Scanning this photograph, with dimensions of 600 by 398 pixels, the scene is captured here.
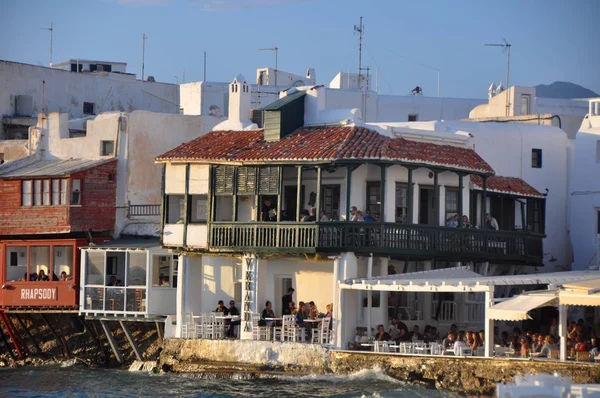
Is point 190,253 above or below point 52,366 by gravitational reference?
above

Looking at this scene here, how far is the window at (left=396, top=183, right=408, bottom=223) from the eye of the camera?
42625 mm

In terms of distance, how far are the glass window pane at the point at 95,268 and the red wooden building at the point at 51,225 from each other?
59 centimetres

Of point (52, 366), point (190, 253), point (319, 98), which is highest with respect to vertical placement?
point (319, 98)

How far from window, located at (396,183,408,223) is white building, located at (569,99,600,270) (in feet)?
→ 26.5

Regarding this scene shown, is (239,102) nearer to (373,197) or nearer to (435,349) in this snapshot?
(373,197)

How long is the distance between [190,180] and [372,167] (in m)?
5.48

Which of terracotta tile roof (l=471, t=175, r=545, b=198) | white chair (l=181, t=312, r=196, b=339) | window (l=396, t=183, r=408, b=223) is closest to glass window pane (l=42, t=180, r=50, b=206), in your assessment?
white chair (l=181, t=312, r=196, b=339)

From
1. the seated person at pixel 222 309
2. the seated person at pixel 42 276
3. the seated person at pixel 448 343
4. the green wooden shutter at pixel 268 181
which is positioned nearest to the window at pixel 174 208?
the seated person at pixel 222 309

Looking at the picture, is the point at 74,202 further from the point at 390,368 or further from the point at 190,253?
the point at 390,368

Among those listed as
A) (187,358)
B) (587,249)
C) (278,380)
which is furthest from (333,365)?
(587,249)

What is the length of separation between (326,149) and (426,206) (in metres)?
4.30

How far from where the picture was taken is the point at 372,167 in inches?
1673

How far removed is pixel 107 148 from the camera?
51.0 m

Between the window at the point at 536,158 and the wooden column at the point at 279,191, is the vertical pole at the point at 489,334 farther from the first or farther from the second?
the window at the point at 536,158
